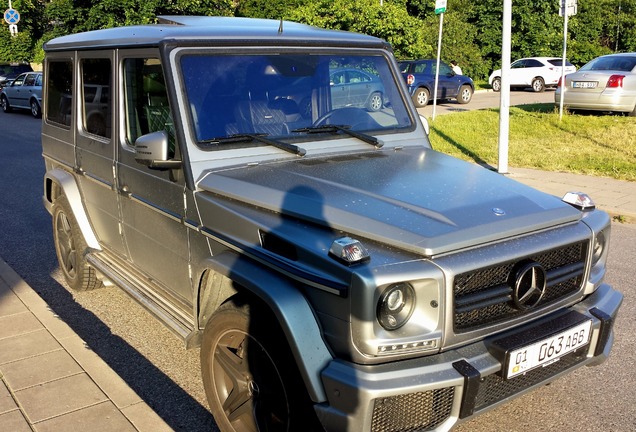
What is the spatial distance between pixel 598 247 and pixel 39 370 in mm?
3345

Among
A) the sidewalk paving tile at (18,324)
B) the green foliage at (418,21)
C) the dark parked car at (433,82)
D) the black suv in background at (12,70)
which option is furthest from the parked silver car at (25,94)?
the sidewalk paving tile at (18,324)

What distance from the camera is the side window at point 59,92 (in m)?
5.17

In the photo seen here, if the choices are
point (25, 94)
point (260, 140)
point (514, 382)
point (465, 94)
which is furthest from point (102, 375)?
point (465, 94)

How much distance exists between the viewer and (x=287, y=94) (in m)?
3.85

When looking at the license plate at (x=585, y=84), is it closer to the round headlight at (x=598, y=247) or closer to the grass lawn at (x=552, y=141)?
the grass lawn at (x=552, y=141)

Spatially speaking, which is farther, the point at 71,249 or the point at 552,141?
the point at 552,141

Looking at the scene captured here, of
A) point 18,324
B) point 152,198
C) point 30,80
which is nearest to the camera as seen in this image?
point 152,198

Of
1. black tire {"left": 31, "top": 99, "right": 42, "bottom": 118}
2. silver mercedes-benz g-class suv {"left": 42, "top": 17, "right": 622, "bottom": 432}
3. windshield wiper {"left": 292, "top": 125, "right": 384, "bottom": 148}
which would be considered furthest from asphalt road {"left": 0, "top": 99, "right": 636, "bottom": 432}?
black tire {"left": 31, "top": 99, "right": 42, "bottom": 118}

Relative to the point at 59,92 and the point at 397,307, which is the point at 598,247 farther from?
the point at 59,92

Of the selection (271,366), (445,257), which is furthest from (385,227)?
(271,366)

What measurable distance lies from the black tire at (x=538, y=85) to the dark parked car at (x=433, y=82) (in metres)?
6.50

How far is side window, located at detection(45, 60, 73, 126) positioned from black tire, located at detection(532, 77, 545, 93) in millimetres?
28296

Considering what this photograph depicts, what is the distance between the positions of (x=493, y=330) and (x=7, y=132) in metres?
19.1

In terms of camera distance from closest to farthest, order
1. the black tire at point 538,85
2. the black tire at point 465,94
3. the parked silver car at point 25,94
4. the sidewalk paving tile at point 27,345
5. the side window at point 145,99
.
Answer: the side window at point 145,99 → the sidewalk paving tile at point 27,345 → the parked silver car at point 25,94 → the black tire at point 465,94 → the black tire at point 538,85
